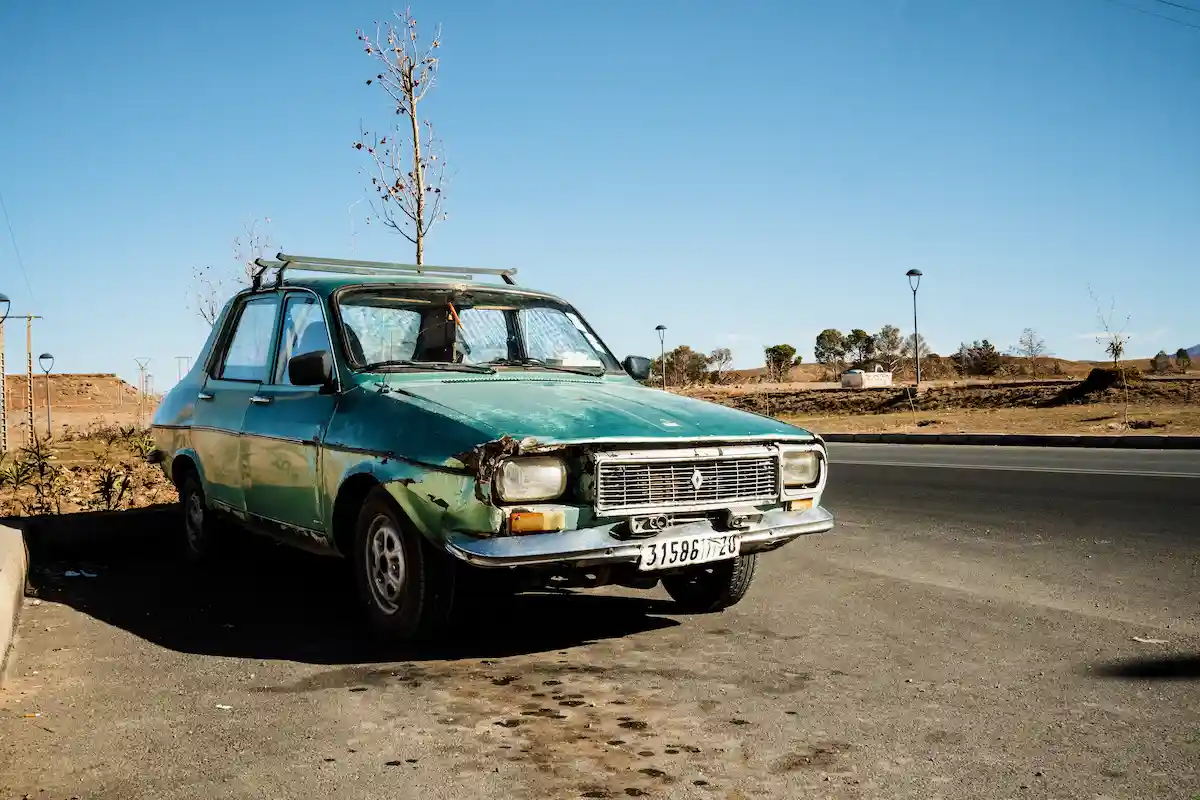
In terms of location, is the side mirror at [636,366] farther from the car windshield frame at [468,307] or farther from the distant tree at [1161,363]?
the distant tree at [1161,363]

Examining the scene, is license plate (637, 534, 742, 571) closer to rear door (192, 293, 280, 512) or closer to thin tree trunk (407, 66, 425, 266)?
rear door (192, 293, 280, 512)

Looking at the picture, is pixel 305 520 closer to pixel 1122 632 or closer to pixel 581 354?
pixel 581 354

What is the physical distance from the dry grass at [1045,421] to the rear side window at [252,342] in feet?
58.6

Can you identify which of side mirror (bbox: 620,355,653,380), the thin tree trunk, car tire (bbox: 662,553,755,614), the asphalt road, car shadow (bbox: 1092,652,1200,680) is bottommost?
car shadow (bbox: 1092,652,1200,680)

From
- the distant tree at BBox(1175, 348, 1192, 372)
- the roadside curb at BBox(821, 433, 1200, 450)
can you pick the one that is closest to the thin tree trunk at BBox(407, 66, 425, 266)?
the roadside curb at BBox(821, 433, 1200, 450)

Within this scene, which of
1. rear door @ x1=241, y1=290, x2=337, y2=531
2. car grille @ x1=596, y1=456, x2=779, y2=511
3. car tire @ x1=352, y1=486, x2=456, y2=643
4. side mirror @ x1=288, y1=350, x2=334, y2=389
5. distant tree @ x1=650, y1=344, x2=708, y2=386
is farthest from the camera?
distant tree @ x1=650, y1=344, x2=708, y2=386

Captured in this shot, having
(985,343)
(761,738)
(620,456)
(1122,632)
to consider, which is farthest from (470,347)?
(985,343)

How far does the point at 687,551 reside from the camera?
4.96 metres

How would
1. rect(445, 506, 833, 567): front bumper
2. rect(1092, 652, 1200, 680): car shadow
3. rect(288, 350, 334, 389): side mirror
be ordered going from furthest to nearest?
rect(288, 350, 334, 389): side mirror, rect(1092, 652, 1200, 680): car shadow, rect(445, 506, 833, 567): front bumper

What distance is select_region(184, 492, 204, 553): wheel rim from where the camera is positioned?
740 cm

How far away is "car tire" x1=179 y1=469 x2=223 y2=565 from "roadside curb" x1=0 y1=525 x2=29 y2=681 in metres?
0.99

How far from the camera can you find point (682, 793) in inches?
131

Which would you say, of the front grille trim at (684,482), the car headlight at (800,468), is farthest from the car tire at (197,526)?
the car headlight at (800,468)

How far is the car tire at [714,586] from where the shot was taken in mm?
5926
